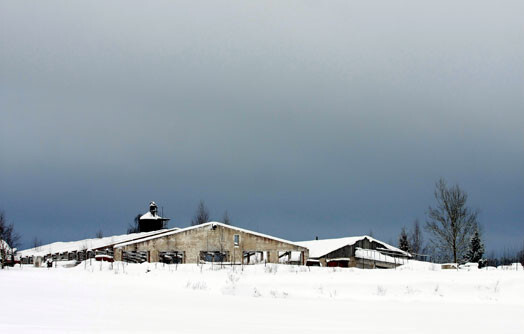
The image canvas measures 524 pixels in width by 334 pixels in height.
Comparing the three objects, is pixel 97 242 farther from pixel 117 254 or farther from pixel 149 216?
pixel 117 254

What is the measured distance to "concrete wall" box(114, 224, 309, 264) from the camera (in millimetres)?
42469

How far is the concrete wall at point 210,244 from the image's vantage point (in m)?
42.5

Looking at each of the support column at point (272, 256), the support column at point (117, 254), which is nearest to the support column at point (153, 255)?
the support column at point (117, 254)

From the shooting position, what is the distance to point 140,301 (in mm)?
13156

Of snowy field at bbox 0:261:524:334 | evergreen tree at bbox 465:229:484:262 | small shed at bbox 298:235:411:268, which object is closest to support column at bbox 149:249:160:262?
small shed at bbox 298:235:411:268

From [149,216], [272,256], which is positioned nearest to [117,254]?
[272,256]

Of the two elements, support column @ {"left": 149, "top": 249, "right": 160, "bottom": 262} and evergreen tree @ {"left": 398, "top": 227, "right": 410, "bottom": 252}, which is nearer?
support column @ {"left": 149, "top": 249, "right": 160, "bottom": 262}

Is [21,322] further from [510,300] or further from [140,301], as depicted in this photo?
[510,300]

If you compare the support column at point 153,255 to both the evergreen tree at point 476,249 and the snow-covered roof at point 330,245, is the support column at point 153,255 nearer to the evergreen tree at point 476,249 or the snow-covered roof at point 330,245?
the snow-covered roof at point 330,245

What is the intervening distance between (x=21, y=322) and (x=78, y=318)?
3.83 feet

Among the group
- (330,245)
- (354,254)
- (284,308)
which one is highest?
(330,245)

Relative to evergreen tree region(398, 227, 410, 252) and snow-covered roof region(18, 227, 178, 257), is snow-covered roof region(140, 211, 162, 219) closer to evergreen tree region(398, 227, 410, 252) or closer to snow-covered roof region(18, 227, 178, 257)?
snow-covered roof region(18, 227, 178, 257)

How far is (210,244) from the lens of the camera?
44.4 meters

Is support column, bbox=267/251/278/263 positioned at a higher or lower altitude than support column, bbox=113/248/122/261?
lower
